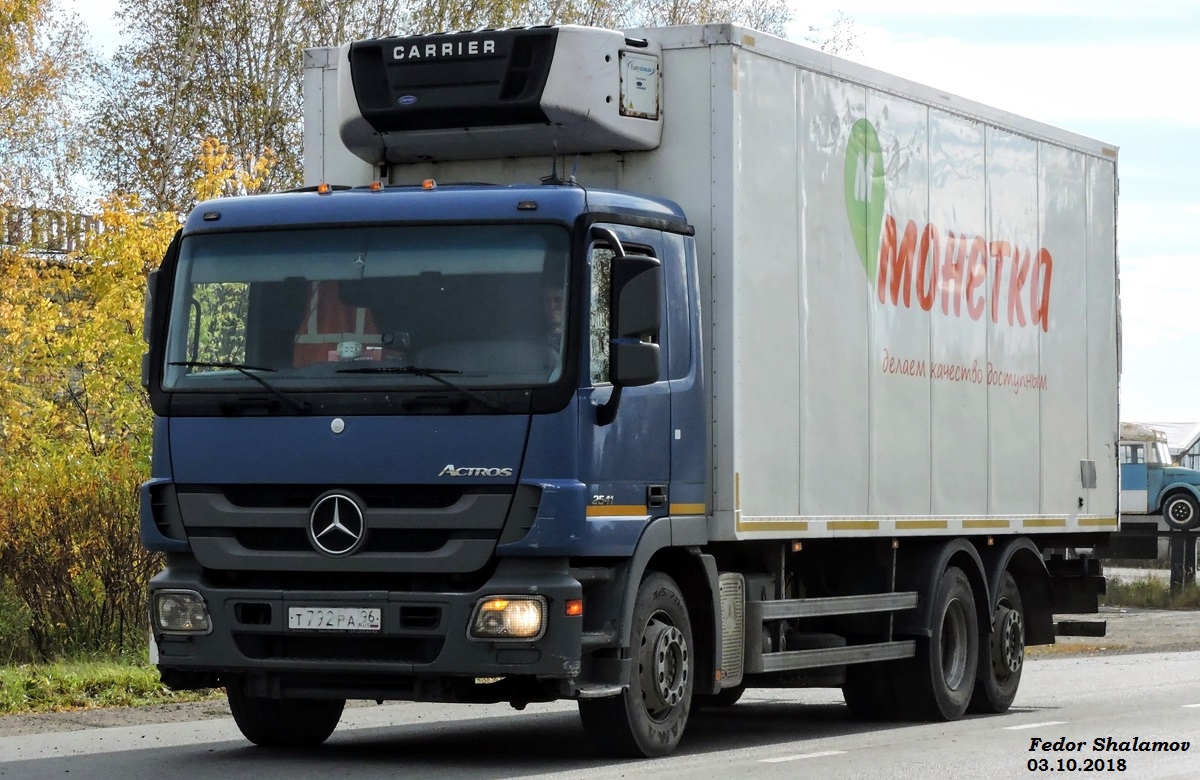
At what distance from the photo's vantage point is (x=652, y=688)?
10492 mm

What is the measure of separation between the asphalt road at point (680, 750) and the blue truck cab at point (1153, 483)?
128 feet

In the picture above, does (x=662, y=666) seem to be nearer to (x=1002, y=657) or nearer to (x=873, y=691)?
(x=873, y=691)

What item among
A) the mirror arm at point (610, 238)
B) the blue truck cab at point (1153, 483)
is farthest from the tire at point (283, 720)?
the blue truck cab at point (1153, 483)

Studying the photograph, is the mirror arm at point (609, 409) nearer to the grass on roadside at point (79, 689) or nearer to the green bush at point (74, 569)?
the grass on roadside at point (79, 689)

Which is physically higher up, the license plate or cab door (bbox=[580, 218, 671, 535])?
cab door (bbox=[580, 218, 671, 535])

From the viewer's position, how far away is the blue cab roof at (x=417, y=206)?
10.1m

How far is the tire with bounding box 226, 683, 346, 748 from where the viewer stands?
11281 mm

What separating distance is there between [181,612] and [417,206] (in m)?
2.38

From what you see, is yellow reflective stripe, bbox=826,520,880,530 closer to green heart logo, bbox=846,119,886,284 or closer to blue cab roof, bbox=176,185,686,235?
green heart logo, bbox=846,119,886,284
